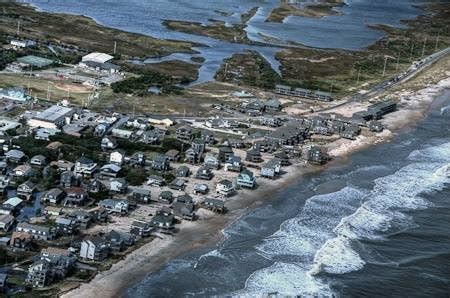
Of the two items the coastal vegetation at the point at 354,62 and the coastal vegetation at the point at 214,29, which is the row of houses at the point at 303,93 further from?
the coastal vegetation at the point at 214,29

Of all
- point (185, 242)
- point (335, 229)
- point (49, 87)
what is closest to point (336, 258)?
point (335, 229)

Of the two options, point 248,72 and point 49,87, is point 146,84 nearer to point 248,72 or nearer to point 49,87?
point 49,87

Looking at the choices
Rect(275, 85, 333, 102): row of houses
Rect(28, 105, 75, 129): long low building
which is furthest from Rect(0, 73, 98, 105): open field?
Rect(275, 85, 333, 102): row of houses

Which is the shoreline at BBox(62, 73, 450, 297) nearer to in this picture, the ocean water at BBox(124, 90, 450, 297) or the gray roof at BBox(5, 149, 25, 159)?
the ocean water at BBox(124, 90, 450, 297)

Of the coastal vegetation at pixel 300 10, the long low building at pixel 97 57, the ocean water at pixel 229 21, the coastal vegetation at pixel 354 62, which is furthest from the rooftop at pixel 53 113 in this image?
the coastal vegetation at pixel 300 10

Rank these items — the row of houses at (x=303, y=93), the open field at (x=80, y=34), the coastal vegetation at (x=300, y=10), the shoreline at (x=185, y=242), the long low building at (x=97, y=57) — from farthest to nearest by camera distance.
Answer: the coastal vegetation at (x=300, y=10), the open field at (x=80, y=34), the long low building at (x=97, y=57), the row of houses at (x=303, y=93), the shoreline at (x=185, y=242)

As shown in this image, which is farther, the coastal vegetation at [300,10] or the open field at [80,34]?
the coastal vegetation at [300,10]
